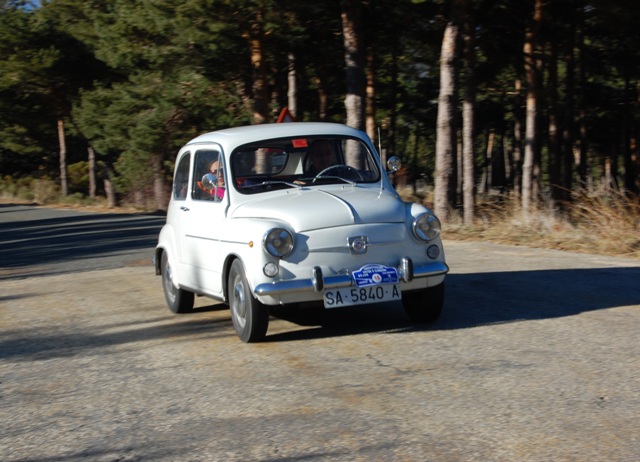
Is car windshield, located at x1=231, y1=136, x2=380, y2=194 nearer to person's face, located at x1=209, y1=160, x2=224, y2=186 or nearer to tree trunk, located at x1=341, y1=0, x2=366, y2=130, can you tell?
person's face, located at x1=209, y1=160, x2=224, y2=186

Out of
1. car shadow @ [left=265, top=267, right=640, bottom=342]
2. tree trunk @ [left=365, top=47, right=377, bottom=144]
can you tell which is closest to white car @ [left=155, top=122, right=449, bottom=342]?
car shadow @ [left=265, top=267, right=640, bottom=342]

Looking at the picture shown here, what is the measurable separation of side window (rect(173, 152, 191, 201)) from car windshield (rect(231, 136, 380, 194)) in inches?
40.0

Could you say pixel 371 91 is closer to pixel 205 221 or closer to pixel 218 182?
pixel 218 182

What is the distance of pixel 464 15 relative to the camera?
2297 cm

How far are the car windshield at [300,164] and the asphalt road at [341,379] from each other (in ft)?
4.36

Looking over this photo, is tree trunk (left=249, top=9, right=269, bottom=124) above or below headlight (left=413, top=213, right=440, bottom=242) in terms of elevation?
above

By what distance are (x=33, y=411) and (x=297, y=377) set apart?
1.77 m

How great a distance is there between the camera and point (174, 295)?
983cm

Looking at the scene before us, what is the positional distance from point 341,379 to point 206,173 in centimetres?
353

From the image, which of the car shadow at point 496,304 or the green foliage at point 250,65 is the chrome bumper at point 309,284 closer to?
the car shadow at point 496,304

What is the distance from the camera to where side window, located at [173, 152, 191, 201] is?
9664mm

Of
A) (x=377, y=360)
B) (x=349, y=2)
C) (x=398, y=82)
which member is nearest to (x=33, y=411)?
(x=377, y=360)

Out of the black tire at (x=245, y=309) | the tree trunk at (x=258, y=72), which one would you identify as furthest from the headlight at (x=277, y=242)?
the tree trunk at (x=258, y=72)

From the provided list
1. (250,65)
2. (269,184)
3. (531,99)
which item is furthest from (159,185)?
(269,184)
